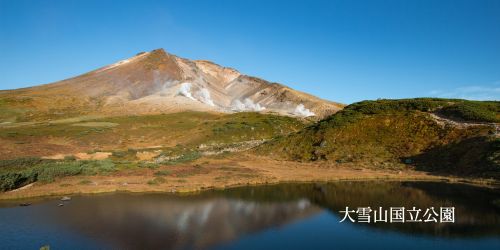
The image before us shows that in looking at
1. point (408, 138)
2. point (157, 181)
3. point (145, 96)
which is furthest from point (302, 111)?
point (157, 181)

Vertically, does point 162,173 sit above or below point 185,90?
below

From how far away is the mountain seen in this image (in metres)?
121

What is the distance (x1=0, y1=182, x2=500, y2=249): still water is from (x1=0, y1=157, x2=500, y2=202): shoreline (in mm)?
2267

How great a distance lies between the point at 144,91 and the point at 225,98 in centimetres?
4464

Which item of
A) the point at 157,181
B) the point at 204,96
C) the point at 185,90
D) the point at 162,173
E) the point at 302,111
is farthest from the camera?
the point at 204,96

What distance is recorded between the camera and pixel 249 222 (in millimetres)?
25438

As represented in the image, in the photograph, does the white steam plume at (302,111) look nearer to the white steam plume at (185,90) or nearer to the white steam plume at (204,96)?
the white steam plume at (204,96)

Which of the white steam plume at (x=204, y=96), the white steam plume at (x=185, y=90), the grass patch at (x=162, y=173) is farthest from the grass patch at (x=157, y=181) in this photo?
the white steam plume at (x=204, y=96)

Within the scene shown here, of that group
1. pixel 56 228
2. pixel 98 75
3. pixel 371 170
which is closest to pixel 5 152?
pixel 56 228

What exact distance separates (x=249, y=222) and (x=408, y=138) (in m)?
37.3

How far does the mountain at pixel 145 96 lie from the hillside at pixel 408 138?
2631 inches

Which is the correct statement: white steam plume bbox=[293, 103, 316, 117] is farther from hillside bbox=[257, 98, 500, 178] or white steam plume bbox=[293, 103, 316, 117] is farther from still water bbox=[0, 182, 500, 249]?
still water bbox=[0, 182, 500, 249]

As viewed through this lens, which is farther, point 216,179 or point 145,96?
point 145,96

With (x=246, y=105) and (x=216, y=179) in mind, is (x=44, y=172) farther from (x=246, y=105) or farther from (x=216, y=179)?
(x=246, y=105)
